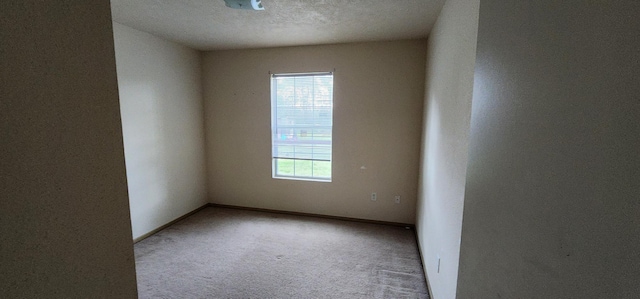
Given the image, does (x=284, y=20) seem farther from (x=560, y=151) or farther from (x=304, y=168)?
(x=560, y=151)

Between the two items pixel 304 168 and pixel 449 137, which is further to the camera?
pixel 304 168

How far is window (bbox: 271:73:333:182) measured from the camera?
3293mm

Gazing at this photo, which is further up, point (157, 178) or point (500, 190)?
point (500, 190)

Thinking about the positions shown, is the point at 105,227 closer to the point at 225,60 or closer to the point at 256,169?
the point at 256,169

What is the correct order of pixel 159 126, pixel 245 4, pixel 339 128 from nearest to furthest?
1. pixel 245 4
2. pixel 159 126
3. pixel 339 128

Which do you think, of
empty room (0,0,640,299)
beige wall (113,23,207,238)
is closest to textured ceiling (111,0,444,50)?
empty room (0,0,640,299)

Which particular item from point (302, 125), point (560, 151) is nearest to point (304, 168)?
point (302, 125)

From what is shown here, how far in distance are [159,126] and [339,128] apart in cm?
232

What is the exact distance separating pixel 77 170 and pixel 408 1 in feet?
7.50

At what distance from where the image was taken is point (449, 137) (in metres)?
1.57

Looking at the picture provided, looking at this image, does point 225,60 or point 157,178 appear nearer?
point 157,178

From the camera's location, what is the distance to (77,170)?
55 centimetres

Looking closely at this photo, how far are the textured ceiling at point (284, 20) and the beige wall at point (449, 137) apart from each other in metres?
0.42

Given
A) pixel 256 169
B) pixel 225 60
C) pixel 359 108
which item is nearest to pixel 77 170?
pixel 359 108
